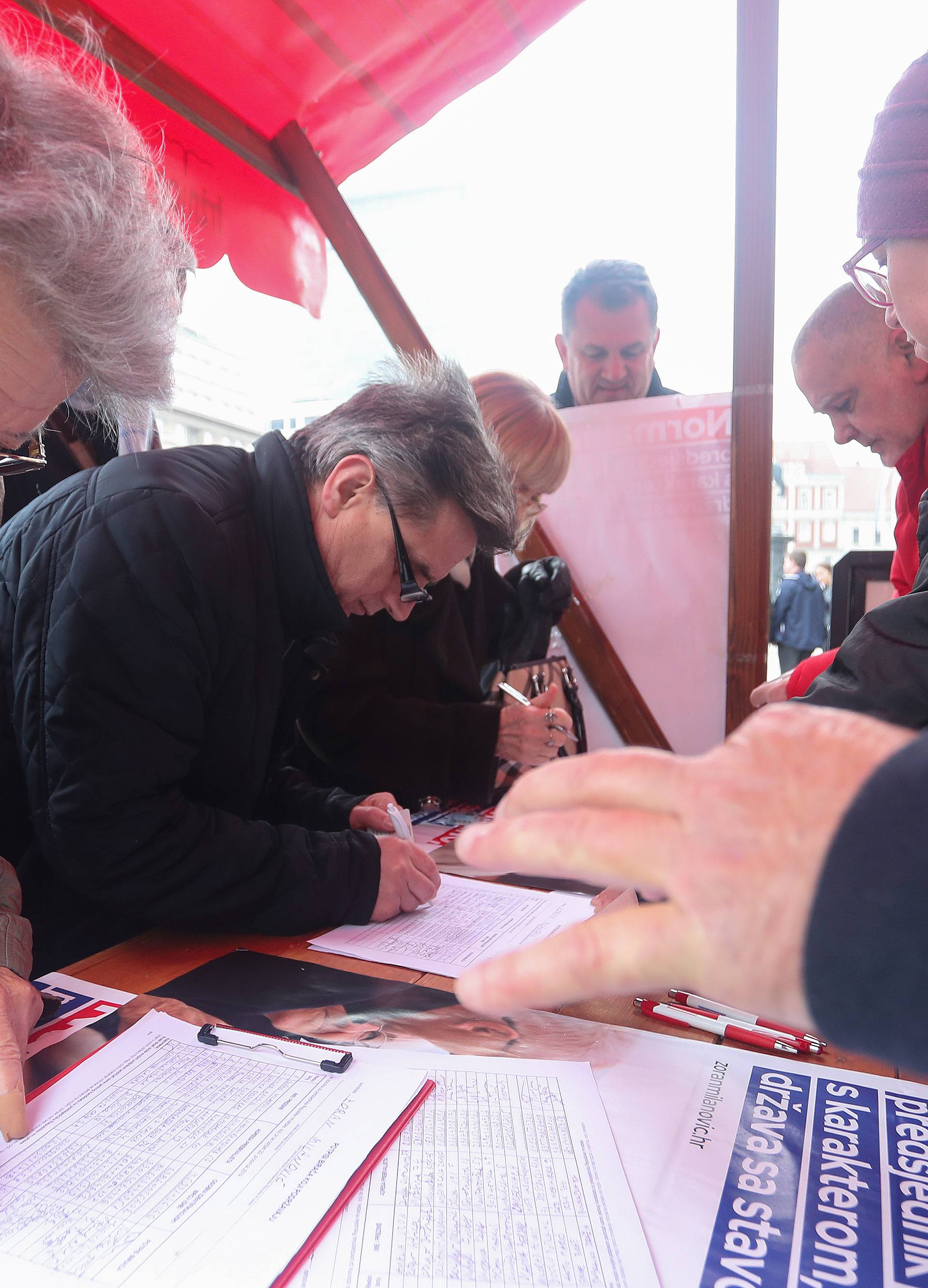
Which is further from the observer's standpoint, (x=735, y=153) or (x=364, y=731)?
(x=735, y=153)

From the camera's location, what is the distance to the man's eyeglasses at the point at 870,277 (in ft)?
3.44

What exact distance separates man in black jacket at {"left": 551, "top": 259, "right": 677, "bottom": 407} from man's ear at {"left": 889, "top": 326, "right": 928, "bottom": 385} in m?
1.01

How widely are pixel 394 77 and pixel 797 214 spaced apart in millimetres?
1316

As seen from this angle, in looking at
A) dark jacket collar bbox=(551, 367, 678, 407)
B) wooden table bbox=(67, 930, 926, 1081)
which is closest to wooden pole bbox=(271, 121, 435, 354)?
dark jacket collar bbox=(551, 367, 678, 407)

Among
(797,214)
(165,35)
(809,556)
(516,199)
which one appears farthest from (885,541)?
(165,35)

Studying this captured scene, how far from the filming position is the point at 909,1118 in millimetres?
699

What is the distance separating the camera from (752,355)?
257 cm

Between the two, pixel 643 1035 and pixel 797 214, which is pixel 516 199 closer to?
pixel 797 214

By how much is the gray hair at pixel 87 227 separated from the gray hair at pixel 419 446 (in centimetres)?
39

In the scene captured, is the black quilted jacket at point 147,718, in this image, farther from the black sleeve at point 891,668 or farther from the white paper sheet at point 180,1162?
the black sleeve at point 891,668

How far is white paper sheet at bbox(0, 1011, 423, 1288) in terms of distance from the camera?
53 cm

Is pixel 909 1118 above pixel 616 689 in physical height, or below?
below

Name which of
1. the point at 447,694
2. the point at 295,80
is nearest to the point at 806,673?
the point at 447,694

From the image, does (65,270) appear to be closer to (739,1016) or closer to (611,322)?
(739,1016)
